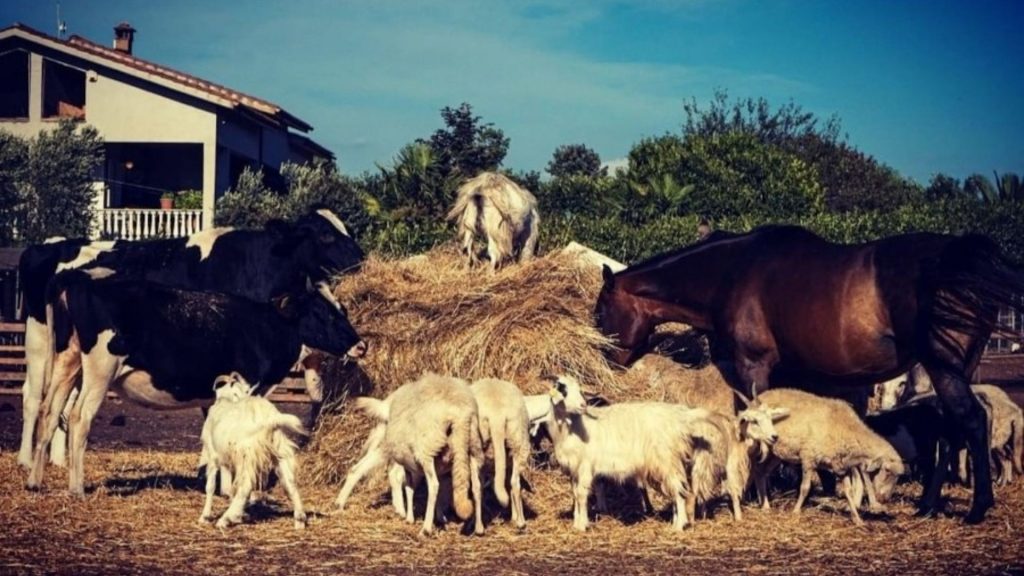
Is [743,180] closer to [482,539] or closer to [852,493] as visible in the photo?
[852,493]

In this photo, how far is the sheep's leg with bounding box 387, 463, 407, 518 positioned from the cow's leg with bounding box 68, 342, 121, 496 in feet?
8.79

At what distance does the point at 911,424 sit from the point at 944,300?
1806 millimetres

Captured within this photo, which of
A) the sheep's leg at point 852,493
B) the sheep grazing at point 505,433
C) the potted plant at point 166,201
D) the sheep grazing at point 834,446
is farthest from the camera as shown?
the potted plant at point 166,201

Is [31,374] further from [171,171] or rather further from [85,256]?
[171,171]

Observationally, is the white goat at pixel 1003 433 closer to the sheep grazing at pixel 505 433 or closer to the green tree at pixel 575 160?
the sheep grazing at pixel 505 433

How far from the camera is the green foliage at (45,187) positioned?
32688mm

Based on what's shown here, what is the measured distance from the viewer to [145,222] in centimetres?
3572

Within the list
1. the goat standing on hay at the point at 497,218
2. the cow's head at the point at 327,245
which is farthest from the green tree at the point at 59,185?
the goat standing on hay at the point at 497,218

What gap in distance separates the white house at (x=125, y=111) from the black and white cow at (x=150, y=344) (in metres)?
23.3

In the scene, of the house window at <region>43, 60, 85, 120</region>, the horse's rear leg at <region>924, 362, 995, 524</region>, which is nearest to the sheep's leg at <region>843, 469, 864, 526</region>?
the horse's rear leg at <region>924, 362, 995, 524</region>

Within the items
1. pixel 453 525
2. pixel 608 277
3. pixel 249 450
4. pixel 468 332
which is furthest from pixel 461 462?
pixel 608 277

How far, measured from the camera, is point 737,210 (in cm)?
4388

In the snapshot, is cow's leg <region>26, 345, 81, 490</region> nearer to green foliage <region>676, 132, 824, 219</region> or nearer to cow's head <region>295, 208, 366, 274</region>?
cow's head <region>295, 208, 366, 274</region>

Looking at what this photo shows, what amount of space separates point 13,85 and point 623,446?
33307 millimetres
